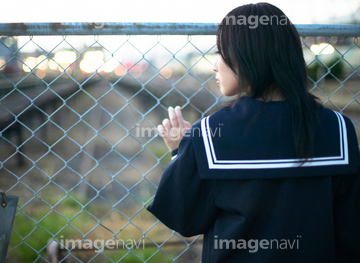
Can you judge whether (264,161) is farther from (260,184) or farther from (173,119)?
(173,119)

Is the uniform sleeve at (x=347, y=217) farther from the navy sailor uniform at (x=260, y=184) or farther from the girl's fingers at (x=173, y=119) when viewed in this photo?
the girl's fingers at (x=173, y=119)

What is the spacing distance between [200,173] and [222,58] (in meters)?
0.41

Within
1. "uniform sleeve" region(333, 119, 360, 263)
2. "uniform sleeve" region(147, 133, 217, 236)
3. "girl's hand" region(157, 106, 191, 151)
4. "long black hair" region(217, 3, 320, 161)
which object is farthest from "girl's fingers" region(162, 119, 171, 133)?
"uniform sleeve" region(333, 119, 360, 263)

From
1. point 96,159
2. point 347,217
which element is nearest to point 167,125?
point 347,217

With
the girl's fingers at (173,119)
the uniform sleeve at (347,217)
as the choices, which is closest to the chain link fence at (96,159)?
the girl's fingers at (173,119)

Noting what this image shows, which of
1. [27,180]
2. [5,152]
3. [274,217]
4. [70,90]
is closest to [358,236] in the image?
[274,217]

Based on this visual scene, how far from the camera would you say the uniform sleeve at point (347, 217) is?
4.04 ft

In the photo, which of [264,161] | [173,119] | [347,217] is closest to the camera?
[264,161]

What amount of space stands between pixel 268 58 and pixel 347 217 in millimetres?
642

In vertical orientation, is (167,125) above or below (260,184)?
above

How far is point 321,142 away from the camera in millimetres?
1160

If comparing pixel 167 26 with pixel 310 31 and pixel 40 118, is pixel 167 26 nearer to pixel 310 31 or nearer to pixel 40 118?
pixel 310 31

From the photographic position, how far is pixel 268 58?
3.80 ft

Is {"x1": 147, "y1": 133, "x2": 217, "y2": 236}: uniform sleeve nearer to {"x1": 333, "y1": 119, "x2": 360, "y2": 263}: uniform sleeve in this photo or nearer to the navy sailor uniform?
the navy sailor uniform
